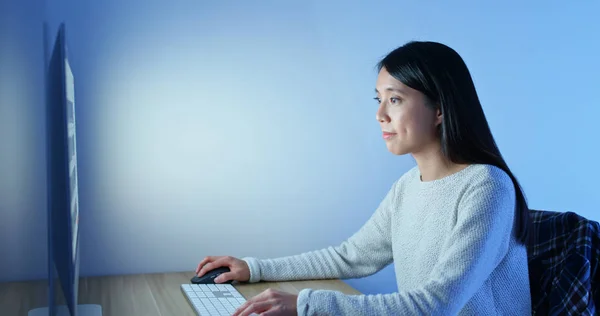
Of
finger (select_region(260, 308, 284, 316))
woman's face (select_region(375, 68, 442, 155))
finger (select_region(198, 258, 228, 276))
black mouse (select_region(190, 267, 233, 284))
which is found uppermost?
woman's face (select_region(375, 68, 442, 155))

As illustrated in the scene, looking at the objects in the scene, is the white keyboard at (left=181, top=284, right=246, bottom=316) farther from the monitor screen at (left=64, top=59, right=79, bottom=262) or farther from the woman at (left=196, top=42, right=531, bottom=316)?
the monitor screen at (left=64, top=59, right=79, bottom=262)

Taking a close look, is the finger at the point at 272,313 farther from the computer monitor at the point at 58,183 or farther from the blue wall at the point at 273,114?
the blue wall at the point at 273,114

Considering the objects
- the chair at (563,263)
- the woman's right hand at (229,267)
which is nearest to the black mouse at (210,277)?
the woman's right hand at (229,267)

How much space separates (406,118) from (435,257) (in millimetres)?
277

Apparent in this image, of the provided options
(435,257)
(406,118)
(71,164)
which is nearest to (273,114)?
(406,118)

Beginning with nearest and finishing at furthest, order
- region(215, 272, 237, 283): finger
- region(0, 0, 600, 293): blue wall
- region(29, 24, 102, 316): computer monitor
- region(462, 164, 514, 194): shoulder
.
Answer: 1. region(29, 24, 102, 316): computer monitor
2. region(462, 164, 514, 194): shoulder
3. region(215, 272, 237, 283): finger
4. region(0, 0, 600, 293): blue wall

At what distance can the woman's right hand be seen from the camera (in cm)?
158

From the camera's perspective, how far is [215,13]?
1.80 m

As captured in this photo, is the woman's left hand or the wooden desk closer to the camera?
the woman's left hand

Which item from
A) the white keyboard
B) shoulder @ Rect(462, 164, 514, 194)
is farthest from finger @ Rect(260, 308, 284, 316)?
shoulder @ Rect(462, 164, 514, 194)

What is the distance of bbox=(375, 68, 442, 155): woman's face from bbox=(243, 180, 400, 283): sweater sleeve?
9.2 inches

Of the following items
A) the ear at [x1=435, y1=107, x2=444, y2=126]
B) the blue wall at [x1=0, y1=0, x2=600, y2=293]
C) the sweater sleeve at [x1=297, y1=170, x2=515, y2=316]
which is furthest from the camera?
the blue wall at [x1=0, y1=0, x2=600, y2=293]

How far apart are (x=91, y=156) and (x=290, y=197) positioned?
0.53 m

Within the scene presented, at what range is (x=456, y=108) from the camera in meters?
1.35
